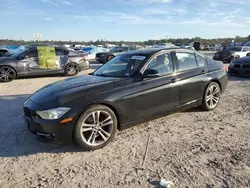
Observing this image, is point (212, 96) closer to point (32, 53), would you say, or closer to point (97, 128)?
point (97, 128)

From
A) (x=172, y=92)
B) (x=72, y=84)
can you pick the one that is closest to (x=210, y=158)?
(x=172, y=92)

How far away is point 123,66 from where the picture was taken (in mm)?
4414

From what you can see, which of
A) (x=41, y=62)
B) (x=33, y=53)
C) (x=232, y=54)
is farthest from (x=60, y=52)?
(x=232, y=54)

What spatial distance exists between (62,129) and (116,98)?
0.95 metres

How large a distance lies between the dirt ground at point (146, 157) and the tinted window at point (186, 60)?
3.54ft

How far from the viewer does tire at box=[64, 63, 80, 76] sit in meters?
10.9

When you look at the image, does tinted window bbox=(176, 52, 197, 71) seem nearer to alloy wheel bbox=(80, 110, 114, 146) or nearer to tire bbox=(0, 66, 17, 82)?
alloy wheel bbox=(80, 110, 114, 146)

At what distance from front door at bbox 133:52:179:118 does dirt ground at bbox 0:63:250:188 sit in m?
0.42

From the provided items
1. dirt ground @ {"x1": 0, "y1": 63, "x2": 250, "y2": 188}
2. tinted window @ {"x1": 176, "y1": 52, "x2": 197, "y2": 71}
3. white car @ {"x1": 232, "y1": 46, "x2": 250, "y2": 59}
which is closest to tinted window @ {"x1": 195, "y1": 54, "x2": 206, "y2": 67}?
tinted window @ {"x1": 176, "y1": 52, "x2": 197, "y2": 71}

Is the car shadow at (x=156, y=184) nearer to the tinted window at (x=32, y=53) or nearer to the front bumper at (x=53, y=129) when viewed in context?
the front bumper at (x=53, y=129)

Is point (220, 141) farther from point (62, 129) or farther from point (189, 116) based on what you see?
point (62, 129)

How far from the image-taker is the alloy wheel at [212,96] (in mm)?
5096

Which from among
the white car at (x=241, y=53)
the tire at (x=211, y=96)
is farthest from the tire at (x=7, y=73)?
the white car at (x=241, y=53)

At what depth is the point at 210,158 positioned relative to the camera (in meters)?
3.12
